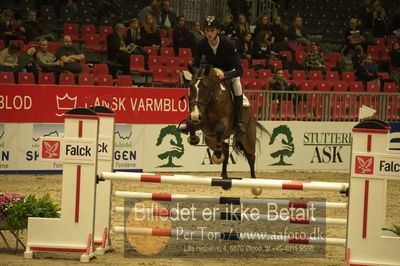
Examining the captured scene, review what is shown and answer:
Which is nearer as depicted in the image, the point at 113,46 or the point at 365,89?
the point at 113,46

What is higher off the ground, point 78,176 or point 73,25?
point 73,25

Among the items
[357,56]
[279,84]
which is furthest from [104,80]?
[357,56]

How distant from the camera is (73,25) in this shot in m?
17.8

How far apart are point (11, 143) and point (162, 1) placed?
7.47 meters

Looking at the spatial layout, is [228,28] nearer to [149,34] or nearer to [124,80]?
[149,34]

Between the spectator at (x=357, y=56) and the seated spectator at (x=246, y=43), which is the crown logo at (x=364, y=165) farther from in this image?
the spectator at (x=357, y=56)

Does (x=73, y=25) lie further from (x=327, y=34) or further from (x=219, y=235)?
(x=219, y=235)

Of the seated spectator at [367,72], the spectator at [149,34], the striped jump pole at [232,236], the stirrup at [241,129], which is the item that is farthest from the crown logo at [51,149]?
the seated spectator at [367,72]

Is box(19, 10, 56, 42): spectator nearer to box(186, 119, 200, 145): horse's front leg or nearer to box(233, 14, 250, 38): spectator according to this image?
box(233, 14, 250, 38): spectator

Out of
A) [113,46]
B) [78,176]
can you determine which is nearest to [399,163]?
[78,176]

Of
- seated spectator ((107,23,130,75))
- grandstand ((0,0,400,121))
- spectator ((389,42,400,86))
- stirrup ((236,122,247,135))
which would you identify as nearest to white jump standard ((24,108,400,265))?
stirrup ((236,122,247,135))

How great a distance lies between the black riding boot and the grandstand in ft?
16.9

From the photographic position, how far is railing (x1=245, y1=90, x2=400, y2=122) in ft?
49.9

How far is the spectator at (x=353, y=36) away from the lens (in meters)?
20.6
